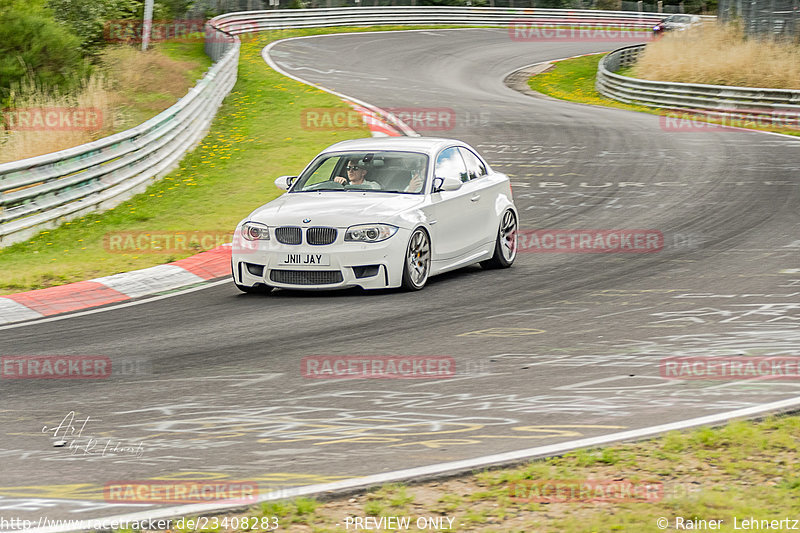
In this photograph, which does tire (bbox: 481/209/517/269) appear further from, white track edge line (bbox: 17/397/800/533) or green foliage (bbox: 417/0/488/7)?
green foliage (bbox: 417/0/488/7)

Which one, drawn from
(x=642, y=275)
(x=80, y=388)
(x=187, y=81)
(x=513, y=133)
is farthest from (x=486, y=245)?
(x=187, y=81)

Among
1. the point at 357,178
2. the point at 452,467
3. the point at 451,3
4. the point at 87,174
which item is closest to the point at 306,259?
the point at 357,178

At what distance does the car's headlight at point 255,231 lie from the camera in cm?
1083

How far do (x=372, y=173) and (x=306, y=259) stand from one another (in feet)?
5.14

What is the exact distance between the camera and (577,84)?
4047 cm

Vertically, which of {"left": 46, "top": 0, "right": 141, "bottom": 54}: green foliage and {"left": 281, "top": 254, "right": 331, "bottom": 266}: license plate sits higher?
{"left": 46, "top": 0, "right": 141, "bottom": 54}: green foliage

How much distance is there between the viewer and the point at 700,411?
630 centimetres

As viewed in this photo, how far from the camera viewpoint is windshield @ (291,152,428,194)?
1155 centimetres

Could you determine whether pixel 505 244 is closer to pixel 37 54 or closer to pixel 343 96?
pixel 37 54

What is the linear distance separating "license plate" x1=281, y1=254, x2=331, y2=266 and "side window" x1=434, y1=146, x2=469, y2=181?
1844 mm

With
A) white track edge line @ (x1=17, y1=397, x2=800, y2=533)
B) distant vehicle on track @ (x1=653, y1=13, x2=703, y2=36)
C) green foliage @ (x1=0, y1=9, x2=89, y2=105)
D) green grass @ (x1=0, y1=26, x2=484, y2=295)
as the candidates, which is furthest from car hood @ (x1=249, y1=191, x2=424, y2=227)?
distant vehicle on track @ (x1=653, y1=13, x2=703, y2=36)

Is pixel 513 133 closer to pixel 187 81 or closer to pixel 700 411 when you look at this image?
pixel 187 81

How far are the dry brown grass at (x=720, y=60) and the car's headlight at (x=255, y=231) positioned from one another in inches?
929

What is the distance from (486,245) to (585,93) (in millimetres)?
27485
